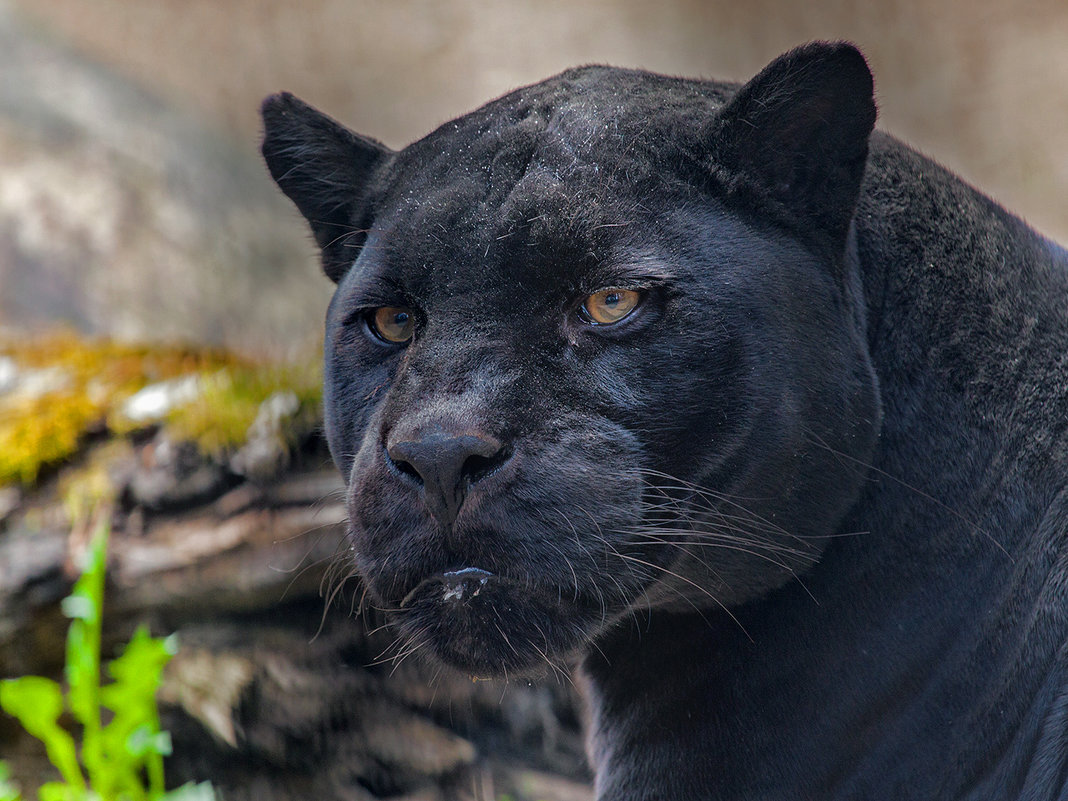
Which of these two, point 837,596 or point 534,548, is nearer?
point 534,548

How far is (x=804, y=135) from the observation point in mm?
1935

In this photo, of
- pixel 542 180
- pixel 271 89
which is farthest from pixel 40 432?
pixel 271 89

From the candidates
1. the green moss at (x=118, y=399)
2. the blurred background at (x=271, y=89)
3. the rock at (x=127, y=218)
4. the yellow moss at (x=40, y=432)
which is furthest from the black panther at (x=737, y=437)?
the rock at (x=127, y=218)

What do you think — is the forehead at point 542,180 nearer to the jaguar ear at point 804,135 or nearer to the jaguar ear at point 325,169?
the jaguar ear at point 804,135

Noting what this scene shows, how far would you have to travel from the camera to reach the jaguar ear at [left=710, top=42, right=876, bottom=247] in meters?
1.88

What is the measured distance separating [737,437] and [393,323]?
2.33 ft

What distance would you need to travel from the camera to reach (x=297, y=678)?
330cm

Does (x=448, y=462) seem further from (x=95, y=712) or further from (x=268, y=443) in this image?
(x=268, y=443)

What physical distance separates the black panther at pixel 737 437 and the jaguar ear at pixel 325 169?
32 centimetres

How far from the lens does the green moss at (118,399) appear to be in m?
3.46

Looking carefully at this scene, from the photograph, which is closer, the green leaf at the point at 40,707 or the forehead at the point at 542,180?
the forehead at the point at 542,180

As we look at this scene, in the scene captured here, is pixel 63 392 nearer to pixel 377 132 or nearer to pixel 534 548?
pixel 534 548

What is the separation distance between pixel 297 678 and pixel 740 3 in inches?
243

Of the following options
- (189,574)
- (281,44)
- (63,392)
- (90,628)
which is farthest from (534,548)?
(281,44)
